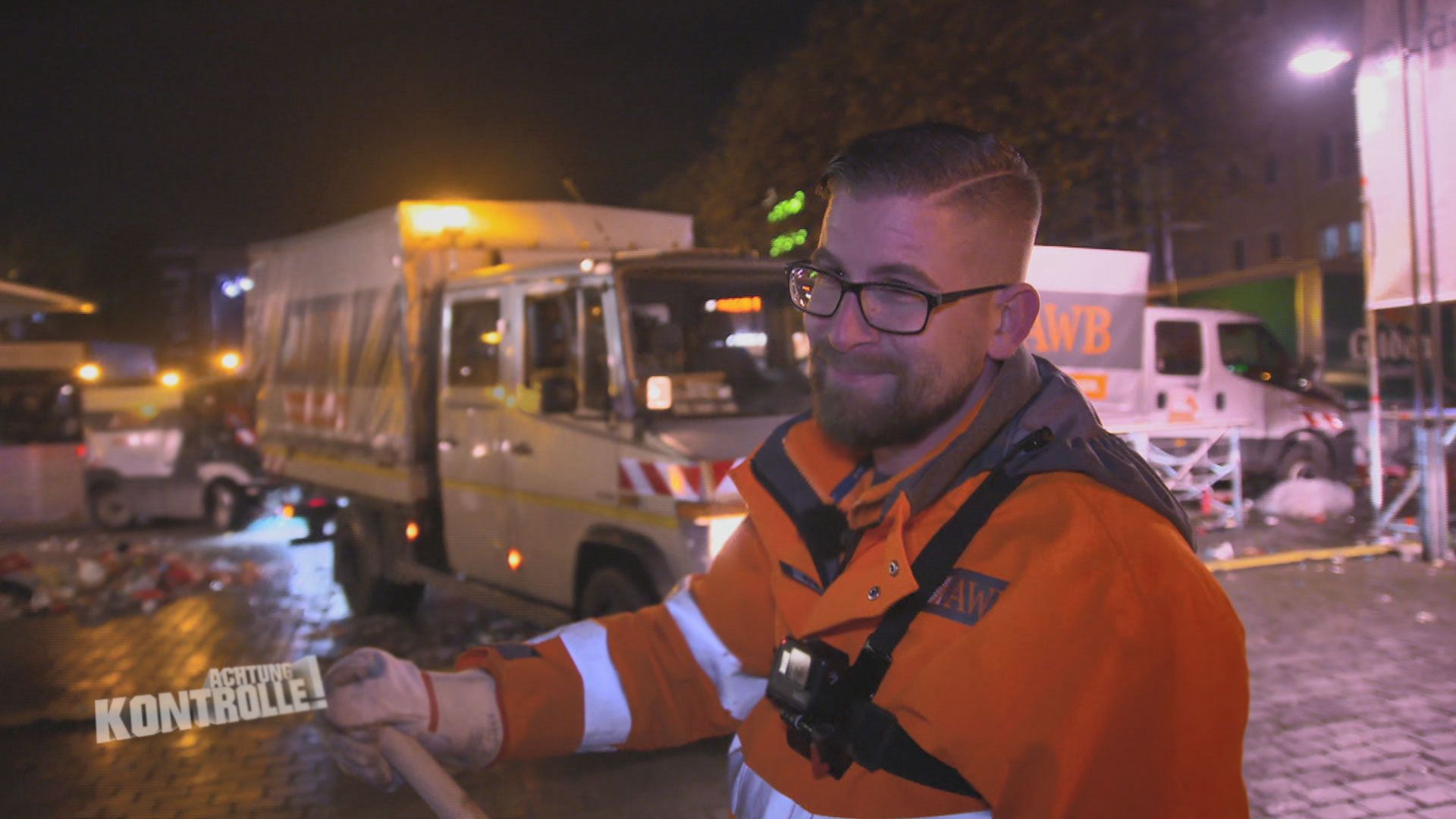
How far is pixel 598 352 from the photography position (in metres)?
6.38

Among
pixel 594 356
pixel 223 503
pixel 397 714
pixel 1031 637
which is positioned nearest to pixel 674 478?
pixel 594 356

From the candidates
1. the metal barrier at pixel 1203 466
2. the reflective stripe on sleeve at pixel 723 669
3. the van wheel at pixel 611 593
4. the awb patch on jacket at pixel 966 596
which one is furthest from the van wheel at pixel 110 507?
the awb patch on jacket at pixel 966 596

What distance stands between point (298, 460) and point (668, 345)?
5132 mm

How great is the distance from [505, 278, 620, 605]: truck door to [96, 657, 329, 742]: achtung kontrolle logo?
3.05 metres

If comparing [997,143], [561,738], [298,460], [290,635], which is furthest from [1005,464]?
[298,460]

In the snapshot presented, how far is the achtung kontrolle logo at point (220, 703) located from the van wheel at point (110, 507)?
14.0 m

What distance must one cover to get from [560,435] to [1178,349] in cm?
927

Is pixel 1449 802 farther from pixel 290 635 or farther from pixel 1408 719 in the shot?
pixel 290 635

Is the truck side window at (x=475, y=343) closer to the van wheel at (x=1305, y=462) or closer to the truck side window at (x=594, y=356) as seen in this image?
the truck side window at (x=594, y=356)

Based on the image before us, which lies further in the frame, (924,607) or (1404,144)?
(1404,144)

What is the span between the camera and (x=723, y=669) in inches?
91.7

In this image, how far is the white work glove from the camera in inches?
77.3

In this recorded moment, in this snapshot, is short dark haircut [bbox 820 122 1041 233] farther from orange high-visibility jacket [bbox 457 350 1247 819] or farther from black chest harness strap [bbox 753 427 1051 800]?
black chest harness strap [bbox 753 427 1051 800]

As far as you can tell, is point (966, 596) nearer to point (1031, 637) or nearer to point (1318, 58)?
point (1031, 637)
